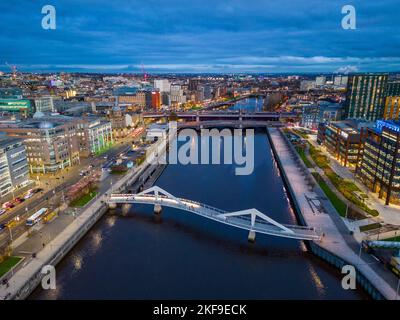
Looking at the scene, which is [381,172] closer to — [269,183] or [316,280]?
[269,183]

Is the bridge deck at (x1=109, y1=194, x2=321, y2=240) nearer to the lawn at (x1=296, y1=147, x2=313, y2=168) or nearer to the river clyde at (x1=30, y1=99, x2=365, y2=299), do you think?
the river clyde at (x1=30, y1=99, x2=365, y2=299)

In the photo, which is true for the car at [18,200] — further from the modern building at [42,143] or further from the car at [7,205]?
the modern building at [42,143]

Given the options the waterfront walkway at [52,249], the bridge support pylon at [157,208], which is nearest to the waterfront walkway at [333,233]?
the bridge support pylon at [157,208]

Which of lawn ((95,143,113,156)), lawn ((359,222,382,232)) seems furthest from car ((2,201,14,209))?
lawn ((359,222,382,232))

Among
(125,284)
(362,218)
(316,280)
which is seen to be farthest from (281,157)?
(125,284)

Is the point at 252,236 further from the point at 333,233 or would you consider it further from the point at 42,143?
the point at 42,143

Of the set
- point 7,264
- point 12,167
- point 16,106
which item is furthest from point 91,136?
point 16,106
